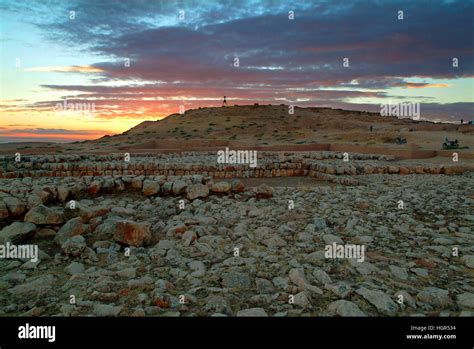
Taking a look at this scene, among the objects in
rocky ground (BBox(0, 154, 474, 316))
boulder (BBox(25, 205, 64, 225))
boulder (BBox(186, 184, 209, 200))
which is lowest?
rocky ground (BBox(0, 154, 474, 316))

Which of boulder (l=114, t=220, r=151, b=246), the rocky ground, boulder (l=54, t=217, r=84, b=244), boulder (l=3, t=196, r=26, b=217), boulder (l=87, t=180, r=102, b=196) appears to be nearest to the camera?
the rocky ground

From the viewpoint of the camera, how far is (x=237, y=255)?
4.47m

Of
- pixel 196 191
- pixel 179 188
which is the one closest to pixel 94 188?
pixel 179 188

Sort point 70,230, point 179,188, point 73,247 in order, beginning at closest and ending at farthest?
point 73,247, point 70,230, point 179,188

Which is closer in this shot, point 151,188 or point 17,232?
point 17,232

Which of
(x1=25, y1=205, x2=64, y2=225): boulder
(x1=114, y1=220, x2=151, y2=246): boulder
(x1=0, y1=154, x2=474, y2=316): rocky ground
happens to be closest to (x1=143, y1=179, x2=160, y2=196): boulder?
(x1=0, y1=154, x2=474, y2=316): rocky ground

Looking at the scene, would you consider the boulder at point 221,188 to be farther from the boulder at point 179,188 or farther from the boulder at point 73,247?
the boulder at point 73,247

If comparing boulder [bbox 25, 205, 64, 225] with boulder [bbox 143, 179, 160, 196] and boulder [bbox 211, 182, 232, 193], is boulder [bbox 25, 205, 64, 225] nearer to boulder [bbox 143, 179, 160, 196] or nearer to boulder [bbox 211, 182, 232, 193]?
Answer: boulder [bbox 143, 179, 160, 196]

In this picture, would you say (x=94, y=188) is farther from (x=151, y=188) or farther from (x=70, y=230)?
(x=70, y=230)

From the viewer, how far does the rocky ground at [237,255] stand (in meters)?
3.31

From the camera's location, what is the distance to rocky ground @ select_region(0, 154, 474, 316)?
130 inches

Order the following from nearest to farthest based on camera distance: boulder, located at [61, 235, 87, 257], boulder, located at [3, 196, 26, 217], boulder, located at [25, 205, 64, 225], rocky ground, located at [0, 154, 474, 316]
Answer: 1. rocky ground, located at [0, 154, 474, 316]
2. boulder, located at [61, 235, 87, 257]
3. boulder, located at [25, 205, 64, 225]
4. boulder, located at [3, 196, 26, 217]
